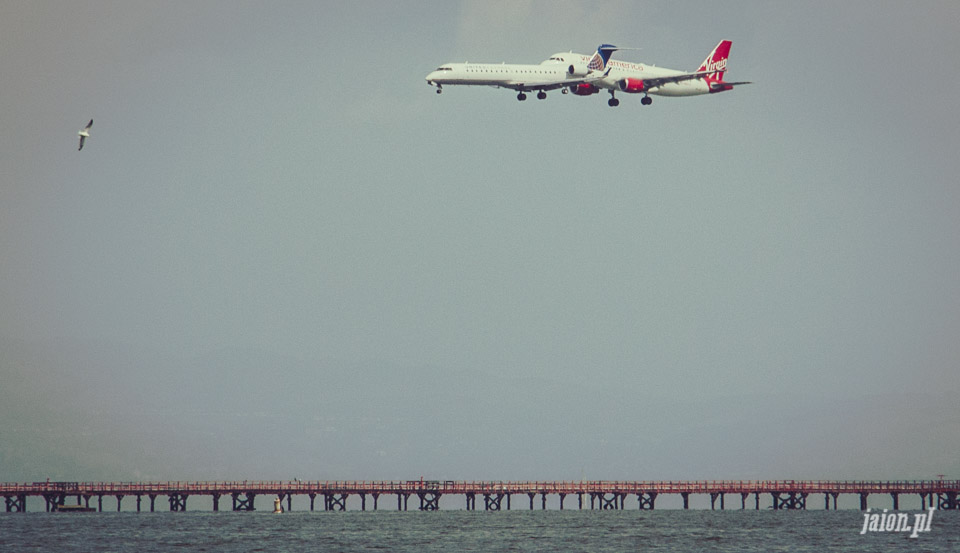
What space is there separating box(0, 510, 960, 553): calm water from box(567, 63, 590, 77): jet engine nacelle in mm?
43467

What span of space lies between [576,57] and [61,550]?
66828 mm

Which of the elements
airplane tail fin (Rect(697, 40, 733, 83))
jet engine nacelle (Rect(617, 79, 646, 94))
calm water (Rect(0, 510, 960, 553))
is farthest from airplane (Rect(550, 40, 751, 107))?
calm water (Rect(0, 510, 960, 553))

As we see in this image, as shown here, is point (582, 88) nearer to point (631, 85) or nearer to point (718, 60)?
point (631, 85)

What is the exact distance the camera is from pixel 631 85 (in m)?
151

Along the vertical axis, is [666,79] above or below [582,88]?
above

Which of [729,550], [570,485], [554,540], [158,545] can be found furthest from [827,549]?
[158,545]

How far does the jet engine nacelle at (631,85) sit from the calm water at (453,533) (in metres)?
42.9

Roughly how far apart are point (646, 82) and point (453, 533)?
47.7 meters

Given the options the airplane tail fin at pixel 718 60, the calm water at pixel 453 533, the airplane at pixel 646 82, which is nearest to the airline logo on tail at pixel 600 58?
the airplane at pixel 646 82

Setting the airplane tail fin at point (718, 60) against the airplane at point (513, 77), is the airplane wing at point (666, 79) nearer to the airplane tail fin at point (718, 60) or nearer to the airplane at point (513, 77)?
the airplane at point (513, 77)

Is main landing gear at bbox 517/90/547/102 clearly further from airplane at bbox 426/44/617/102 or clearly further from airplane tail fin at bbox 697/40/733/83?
airplane tail fin at bbox 697/40/733/83

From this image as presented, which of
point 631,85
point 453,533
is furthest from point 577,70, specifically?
point 453,533

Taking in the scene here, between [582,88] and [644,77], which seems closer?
[582,88]

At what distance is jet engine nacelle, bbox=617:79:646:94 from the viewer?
150500 mm
